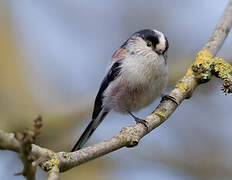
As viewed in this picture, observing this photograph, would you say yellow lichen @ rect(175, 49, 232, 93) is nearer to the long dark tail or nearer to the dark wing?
the dark wing

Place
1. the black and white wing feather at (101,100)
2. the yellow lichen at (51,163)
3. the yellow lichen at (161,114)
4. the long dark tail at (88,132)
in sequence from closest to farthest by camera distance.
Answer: the yellow lichen at (51,163) < the yellow lichen at (161,114) < the long dark tail at (88,132) < the black and white wing feather at (101,100)

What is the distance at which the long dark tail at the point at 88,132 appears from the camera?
3.67 m

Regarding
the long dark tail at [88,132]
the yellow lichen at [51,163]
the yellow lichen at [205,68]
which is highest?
the yellow lichen at [51,163]

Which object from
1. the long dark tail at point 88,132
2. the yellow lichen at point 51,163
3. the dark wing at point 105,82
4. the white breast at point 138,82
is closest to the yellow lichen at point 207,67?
the white breast at point 138,82

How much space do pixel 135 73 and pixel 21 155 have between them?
225cm

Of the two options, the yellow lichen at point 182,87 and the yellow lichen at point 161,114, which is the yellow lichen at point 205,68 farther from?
the yellow lichen at point 161,114

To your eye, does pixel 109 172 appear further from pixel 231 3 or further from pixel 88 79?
pixel 231 3

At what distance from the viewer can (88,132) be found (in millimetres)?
3873

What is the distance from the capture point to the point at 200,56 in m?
3.58

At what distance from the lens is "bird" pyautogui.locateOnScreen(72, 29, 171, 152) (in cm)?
371

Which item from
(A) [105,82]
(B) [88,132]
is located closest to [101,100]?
(A) [105,82]

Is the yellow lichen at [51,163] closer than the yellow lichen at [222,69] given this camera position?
Yes

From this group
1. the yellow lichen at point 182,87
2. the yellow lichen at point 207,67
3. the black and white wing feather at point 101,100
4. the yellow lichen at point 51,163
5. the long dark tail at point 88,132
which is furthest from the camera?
the black and white wing feather at point 101,100

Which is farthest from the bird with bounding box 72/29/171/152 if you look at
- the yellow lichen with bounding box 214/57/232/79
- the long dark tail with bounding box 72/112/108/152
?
the yellow lichen with bounding box 214/57/232/79
